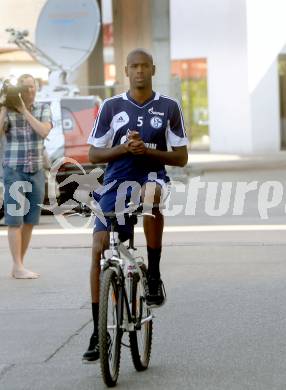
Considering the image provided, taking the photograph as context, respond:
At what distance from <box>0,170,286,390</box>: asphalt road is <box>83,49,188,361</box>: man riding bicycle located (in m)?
0.44

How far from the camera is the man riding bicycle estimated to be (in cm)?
716

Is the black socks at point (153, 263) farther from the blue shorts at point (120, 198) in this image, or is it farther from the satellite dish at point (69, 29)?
the satellite dish at point (69, 29)

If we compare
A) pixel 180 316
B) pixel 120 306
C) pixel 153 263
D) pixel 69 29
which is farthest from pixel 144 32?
pixel 120 306

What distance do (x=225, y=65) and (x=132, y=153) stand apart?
3133cm

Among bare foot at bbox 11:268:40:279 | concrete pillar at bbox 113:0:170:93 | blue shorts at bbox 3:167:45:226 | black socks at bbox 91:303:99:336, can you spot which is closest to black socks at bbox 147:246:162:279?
black socks at bbox 91:303:99:336

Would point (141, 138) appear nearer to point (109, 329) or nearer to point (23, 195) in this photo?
point (109, 329)

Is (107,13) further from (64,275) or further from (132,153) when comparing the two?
(132,153)

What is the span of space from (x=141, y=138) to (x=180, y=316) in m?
2.23

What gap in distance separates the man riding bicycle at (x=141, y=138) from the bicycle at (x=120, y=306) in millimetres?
135

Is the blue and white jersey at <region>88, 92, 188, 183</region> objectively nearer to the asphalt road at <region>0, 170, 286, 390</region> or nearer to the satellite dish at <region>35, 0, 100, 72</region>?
the asphalt road at <region>0, 170, 286, 390</region>

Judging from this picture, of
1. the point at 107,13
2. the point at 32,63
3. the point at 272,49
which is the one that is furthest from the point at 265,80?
the point at 32,63

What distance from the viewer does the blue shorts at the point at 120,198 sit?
7.16 meters

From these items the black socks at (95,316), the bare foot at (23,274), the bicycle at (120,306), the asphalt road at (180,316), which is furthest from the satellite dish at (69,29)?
the black socks at (95,316)

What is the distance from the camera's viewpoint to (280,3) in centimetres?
3731
